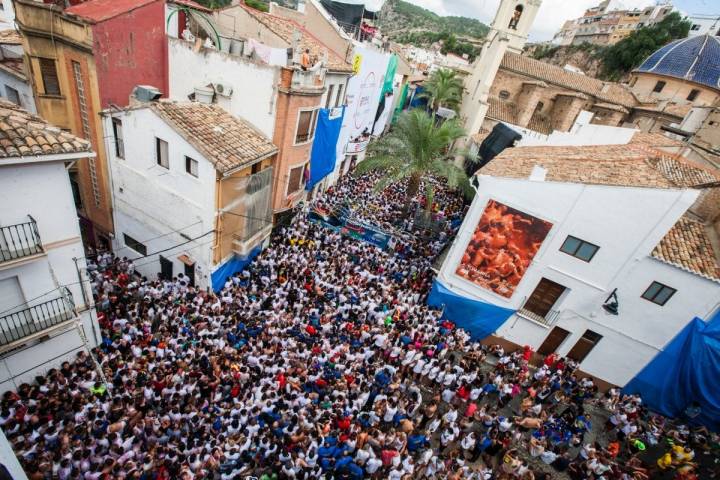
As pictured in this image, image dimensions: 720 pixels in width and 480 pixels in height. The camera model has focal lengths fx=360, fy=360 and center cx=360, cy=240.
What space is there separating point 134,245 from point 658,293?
74.0ft

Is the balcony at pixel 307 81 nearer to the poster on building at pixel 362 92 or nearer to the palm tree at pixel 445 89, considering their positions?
the poster on building at pixel 362 92

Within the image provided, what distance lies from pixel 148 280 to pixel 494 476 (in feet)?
53.6

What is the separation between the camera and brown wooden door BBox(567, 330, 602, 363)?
625 inches

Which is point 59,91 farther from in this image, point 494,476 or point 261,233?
point 494,476

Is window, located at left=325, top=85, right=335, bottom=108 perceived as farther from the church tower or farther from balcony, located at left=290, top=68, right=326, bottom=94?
the church tower

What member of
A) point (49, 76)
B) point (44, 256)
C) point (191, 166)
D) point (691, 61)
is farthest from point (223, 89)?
point (691, 61)

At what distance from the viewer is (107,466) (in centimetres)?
834

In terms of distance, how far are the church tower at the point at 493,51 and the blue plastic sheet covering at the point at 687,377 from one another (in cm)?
2570

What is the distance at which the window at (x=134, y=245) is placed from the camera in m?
16.6

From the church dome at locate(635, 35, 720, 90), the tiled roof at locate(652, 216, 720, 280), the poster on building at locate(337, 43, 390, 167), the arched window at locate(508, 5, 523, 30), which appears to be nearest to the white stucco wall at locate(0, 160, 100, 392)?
the poster on building at locate(337, 43, 390, 167)

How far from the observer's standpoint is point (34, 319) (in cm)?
996

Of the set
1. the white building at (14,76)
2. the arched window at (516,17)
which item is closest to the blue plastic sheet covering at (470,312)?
the white building at (14,76)

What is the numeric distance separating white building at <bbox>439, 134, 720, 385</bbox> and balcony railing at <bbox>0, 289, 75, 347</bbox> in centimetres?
1439

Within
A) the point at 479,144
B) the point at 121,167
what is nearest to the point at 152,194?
the point at 121,167
